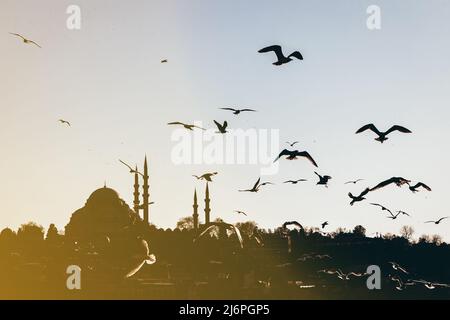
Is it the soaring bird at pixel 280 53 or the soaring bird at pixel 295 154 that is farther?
the soaring bird at pixel 295 154

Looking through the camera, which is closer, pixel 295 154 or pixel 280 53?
pixel 280 53

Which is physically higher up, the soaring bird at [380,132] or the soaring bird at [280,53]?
the soaring bird at [280,53]

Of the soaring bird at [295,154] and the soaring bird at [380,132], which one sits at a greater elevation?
the soaring bird at [380,132]

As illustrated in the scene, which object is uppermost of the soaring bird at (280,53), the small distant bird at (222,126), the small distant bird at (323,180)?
the soaring bird at (280,53)

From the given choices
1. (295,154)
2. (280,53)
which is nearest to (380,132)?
(295,154)

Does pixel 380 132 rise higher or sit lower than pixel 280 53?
lower

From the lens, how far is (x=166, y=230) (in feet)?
248

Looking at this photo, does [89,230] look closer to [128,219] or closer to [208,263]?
[128,219]

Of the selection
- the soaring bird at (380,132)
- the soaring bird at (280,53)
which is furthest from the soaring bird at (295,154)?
the soaring bird at (280,53)

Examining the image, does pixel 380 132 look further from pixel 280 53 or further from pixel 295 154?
pixel 280 53

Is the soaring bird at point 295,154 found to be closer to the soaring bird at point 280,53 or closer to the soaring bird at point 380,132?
the soaring bird at point 380,132

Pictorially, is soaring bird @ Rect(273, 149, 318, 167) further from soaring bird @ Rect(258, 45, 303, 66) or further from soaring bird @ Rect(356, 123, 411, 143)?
soaring bird @ Rect(258, 45, 303, 66)
